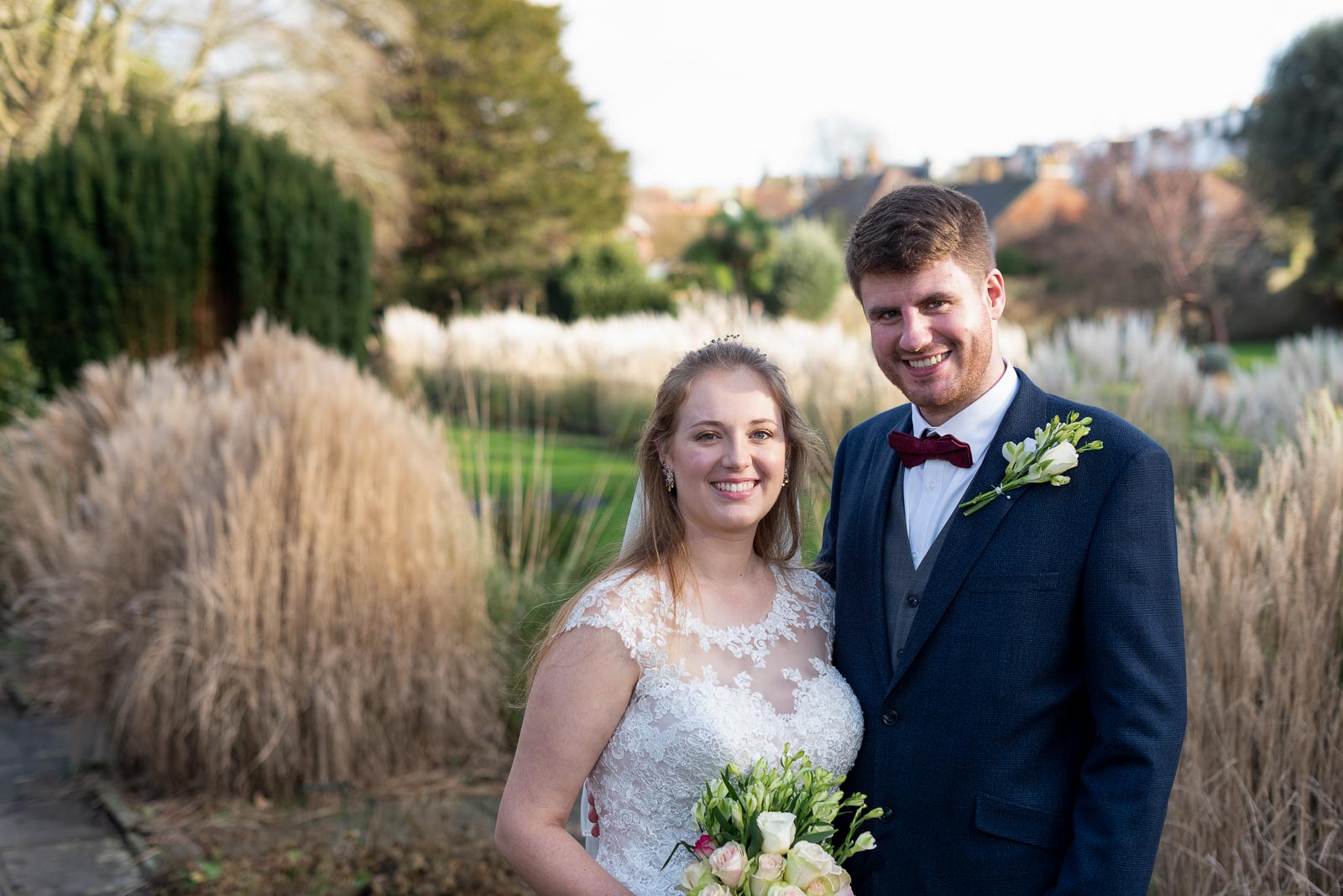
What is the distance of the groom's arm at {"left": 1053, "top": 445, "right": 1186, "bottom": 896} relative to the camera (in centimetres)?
183

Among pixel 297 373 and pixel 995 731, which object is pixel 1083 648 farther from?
pixel 297 373

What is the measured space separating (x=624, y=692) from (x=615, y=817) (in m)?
0.29

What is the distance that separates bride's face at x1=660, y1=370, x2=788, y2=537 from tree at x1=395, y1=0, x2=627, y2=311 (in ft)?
96.0

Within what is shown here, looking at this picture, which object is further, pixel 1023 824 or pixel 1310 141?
pixel 1310 141

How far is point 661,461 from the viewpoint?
7.98 feet

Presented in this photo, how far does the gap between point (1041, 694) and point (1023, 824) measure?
229 millimetres

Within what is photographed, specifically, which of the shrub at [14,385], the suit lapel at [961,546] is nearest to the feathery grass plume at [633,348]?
the suit lapel at [961,546]

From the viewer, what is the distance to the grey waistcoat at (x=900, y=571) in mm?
2121

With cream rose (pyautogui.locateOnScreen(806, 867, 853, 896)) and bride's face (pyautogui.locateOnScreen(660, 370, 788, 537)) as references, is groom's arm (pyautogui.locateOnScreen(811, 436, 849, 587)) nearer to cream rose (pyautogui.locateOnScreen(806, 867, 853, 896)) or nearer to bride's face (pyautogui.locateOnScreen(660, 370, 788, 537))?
bride's face (pyautogui.locateOnScreen(660, 370, 788, 537))

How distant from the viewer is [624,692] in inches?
85.7

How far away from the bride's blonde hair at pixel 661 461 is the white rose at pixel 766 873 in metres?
0.63

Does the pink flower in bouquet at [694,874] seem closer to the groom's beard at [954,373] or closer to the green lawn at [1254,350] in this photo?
the groom's beard at [954,373]

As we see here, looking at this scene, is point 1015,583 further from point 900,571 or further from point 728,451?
point 728,451

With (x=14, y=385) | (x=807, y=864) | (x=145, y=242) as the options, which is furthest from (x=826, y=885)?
(x=145, y=242)
